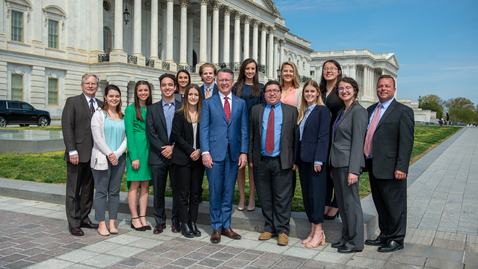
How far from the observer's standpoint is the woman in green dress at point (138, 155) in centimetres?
629

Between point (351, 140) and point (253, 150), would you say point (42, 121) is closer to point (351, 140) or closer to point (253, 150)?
point (253, 150)

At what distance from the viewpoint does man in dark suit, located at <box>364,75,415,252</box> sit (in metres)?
5.30

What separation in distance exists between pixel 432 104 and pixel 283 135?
144m

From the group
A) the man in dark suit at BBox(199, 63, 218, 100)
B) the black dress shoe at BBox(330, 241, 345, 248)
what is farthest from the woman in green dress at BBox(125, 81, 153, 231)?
the black dress shoe at BBox(330, 241, 345, 248)

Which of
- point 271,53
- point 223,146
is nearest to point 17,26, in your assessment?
point 223,146

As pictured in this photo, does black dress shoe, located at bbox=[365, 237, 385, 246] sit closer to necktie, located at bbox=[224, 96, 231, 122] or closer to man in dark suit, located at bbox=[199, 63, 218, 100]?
necktie, located at bbox=[224, 96, 231, 122]

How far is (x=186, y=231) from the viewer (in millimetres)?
6012

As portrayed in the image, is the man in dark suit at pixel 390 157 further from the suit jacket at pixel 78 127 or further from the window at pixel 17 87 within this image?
the window at pixel 17 87

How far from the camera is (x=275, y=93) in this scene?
19.2 ft

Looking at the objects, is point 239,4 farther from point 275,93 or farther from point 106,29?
point 275,93

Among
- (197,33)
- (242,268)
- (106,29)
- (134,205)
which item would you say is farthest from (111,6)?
(242,268)

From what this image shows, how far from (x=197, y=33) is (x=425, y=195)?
1797 inches

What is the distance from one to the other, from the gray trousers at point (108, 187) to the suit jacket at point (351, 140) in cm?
351

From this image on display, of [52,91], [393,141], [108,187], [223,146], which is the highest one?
[52,91]
